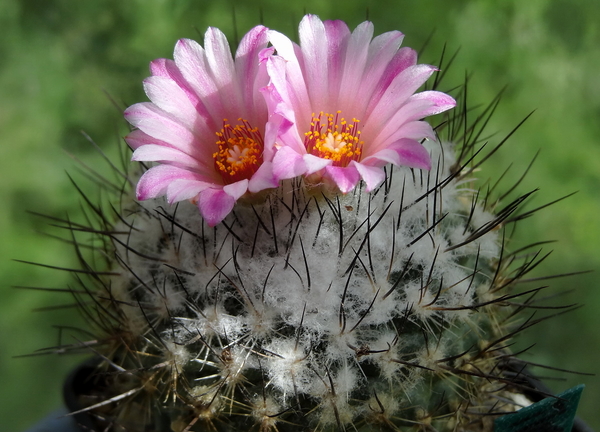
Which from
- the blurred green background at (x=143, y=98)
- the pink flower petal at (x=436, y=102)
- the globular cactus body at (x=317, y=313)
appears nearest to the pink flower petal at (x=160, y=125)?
the globular cactus body at (x=317, y=313)

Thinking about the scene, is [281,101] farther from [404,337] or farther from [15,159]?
[15,159]

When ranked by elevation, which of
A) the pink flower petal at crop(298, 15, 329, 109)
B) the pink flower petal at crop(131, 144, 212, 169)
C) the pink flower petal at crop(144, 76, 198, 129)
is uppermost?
the pink flower petal at crop(298, 15, 329, 109)

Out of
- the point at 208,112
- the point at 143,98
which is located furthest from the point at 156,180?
the point at 143,98

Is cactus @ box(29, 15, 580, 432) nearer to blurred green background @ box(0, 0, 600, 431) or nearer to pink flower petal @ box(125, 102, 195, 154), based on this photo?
pink flower petal @ box(125, 102, 195, 154)

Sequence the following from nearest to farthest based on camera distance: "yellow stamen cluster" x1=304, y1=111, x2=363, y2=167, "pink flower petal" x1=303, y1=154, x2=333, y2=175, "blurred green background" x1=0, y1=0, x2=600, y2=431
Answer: "pink flower petal" x1=303, y1=154, x2=333, y2=175
"yellow stamen cluster" x1=304, y1=111, x2=363, y2=167
"blurred green background" x1=0, y1=0, x2=600, y2=431

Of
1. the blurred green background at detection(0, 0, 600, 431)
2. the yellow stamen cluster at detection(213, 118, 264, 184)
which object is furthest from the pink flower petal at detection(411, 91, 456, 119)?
the blurred green background at detection(0, 0, 600, 431)

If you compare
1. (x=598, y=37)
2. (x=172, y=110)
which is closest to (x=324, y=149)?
(x=172, y=110)

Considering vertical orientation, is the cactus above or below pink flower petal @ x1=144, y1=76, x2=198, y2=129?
below
